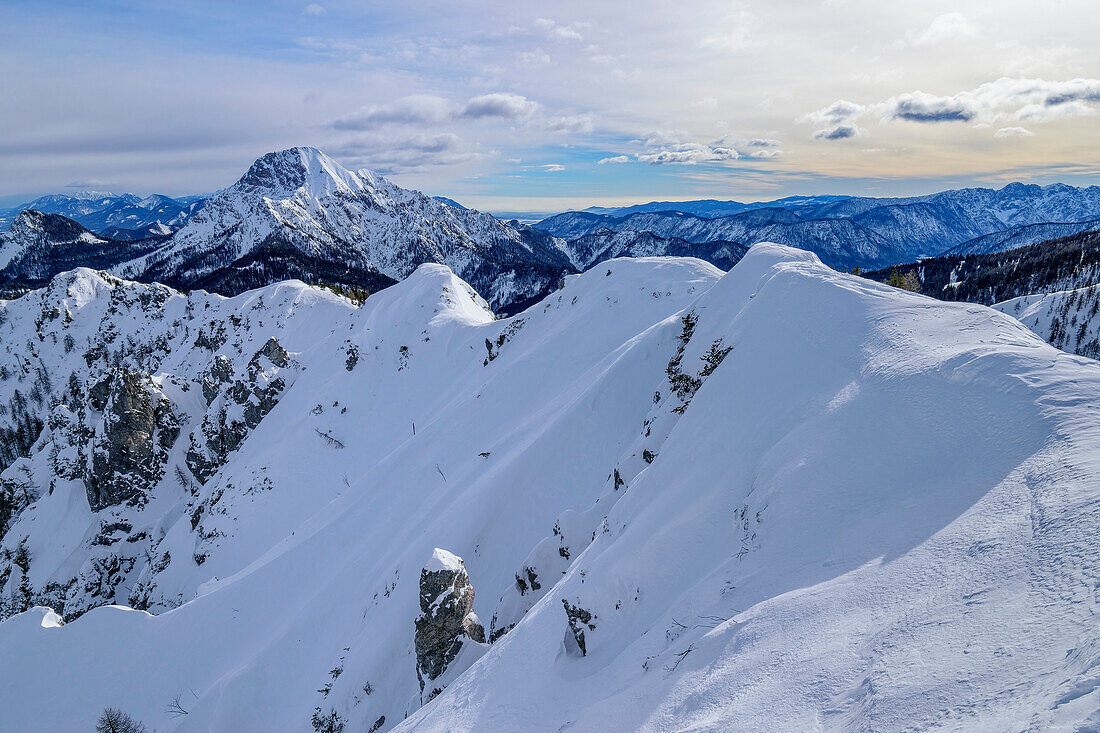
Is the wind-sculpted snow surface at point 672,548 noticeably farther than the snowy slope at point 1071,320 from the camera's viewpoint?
No

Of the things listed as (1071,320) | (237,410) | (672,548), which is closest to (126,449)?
(237,410)

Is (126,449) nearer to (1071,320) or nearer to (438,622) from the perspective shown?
(438,622)

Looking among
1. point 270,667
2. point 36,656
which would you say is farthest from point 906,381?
point 36,656

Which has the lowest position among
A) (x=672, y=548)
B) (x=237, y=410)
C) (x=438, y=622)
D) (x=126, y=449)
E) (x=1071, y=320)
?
(x=126, y=449)

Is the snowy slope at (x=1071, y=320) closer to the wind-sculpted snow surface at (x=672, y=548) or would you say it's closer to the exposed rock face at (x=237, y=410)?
the wind-sculpted snow surface at (x=672, y=548)

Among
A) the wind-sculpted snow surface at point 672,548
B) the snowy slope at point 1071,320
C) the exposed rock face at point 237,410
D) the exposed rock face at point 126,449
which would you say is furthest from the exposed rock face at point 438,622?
the snowy slope at point 1071,320
